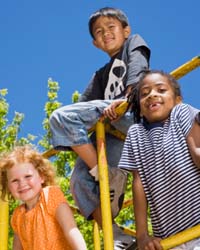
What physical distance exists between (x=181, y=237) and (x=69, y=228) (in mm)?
650

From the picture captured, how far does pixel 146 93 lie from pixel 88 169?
0.71 metres

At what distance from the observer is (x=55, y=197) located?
9.23ft

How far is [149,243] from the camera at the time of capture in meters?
2.33

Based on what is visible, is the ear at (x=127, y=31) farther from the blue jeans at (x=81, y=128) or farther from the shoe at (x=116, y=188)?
the shoe at (x=116, y=188)

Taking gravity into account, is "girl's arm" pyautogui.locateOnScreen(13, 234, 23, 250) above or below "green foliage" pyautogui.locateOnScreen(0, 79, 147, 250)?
below

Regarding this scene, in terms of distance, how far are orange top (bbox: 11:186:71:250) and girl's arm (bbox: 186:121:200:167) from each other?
73 cm

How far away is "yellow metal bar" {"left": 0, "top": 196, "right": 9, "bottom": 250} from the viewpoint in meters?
2.98

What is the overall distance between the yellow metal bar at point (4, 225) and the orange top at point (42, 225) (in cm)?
13

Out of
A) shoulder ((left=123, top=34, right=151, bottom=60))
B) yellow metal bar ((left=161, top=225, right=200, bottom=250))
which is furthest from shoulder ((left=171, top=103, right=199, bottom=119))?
shoulder ((left=123, top=34, right=151, bottom=60))

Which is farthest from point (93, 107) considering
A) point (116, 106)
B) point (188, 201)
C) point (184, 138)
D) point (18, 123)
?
point (18, 123)

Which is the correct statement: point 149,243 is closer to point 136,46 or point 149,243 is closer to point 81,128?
point 81,128

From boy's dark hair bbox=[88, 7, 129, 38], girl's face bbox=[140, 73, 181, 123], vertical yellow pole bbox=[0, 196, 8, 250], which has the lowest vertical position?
vertical yellow pole bbox=[0, 196, 8, 250]

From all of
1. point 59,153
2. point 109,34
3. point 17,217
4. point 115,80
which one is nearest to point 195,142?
point 17,217

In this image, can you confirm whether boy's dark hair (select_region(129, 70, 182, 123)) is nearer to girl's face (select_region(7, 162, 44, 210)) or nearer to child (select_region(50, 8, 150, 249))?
child (select_region(50, 8, 150, 249))
